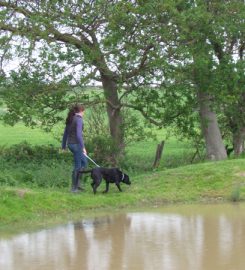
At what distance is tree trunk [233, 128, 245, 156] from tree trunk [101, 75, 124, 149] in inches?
207

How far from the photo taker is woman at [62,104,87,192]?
13188 millimetres

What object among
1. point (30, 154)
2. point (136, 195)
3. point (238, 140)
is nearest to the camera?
point (136, 195)

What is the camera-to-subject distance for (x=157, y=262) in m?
7.80

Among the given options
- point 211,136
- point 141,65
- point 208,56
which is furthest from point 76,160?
point 211,136

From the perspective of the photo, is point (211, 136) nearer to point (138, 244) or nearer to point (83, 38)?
point (83, 38)

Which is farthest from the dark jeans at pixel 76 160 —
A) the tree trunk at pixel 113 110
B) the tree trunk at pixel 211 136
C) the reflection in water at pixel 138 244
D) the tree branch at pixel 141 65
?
the tree trunk at pixel 211 136

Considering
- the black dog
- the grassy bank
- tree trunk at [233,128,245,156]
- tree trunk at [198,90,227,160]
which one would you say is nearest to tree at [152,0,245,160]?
tree trunk at [198,90,227,160]

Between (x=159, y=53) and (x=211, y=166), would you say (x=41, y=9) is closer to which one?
(x=159, y=53)

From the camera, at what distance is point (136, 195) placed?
1314cm

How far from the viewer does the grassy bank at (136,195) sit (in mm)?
11234

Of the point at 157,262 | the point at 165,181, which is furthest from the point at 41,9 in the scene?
the point at 157,262

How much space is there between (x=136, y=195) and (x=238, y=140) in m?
10.7

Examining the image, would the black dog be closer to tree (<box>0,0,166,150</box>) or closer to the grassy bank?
the grassy bank

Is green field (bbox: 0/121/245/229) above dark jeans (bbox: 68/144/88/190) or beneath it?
beneath
